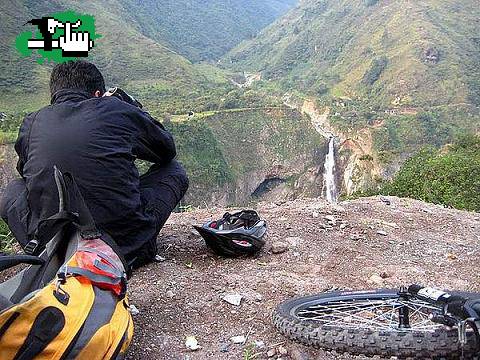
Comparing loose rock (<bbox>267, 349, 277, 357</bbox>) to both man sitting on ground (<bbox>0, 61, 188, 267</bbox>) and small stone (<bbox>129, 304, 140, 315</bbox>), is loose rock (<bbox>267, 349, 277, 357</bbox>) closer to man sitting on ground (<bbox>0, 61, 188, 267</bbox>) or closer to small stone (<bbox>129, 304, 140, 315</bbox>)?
small stone (<bbox>129, 304, 140, 315</bbox>)

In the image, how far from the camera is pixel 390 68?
223 ft

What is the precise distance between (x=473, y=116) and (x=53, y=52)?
58.2 metres

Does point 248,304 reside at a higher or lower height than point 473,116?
higher

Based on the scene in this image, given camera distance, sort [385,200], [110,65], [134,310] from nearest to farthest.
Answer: [134,310] → [385,200] → [110,65]

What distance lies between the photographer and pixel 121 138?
2.66 metres

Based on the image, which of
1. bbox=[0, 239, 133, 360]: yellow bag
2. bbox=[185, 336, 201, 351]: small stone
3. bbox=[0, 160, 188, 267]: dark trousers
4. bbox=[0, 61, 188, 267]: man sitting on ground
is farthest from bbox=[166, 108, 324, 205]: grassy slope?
bbox=[0, 239, 133, 360]: yellow bag

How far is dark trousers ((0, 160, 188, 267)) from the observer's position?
9.47 ft

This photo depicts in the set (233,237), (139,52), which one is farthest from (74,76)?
(139,52)

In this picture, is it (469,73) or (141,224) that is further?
(469,73)

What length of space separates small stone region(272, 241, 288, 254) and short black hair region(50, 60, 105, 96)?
1682mm

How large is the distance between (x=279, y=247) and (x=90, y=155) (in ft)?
5.44

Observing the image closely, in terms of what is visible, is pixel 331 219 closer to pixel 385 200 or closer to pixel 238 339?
pixel 385 200

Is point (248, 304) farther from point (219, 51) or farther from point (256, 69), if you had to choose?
point (219, 51)

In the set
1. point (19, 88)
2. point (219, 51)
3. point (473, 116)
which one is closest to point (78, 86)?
point (19, 88)
